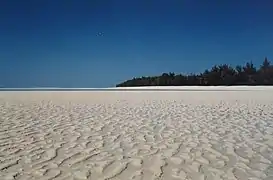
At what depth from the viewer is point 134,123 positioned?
10.6 meters

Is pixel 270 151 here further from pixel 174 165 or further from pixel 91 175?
pixel 91 175

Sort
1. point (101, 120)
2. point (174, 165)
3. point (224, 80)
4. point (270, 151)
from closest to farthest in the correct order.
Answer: point (174, 165) < point (270, 151) < point (101, 120) < point (224, 80)

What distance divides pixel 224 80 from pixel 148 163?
7790 centimetres

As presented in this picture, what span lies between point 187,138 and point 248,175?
298cm

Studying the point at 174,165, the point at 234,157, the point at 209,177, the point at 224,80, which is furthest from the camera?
the point at 224,80

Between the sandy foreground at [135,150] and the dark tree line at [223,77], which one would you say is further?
the dark tree line at [223,77]

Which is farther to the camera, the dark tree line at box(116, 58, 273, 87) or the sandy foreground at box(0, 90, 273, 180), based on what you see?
the dark tree line at box(116, 58, 273, 87)

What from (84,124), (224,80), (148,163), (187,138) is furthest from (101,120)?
(224,80)

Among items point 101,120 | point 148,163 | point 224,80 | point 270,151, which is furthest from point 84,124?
point 224,80

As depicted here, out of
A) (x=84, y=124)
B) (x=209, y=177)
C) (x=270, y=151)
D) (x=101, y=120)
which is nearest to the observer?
(x=209, y=177)

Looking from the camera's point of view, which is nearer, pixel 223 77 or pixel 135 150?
pixel 135 150

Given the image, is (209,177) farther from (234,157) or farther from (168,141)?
(168,141)

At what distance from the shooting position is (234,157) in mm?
6289

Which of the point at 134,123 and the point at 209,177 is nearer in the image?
the point at 209,177
